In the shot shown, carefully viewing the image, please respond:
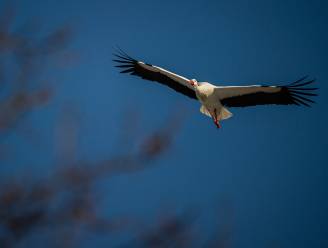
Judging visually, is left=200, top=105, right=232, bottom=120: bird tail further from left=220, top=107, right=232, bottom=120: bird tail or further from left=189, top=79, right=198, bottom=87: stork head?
left=189, top=79, right=198, bottom=87: stork head

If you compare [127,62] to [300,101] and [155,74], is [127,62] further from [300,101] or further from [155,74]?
[300,101]

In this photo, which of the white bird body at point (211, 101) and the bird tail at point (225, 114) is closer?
the white bird body at point (211, 101)

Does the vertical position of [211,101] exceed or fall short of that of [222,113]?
it exceeds it

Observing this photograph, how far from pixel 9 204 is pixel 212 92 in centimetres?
720

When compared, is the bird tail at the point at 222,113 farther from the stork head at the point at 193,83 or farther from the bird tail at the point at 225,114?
the stork head at the point at 193,83

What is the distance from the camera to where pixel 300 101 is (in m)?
8.13

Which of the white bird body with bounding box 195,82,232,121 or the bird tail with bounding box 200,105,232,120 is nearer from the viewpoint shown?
the white bird body with bounding box 195,82,232,121

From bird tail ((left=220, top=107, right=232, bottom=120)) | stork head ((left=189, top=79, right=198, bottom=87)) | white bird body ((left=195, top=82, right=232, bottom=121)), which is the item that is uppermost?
stork head ((left=189, top=79, right=198, bottom=87))

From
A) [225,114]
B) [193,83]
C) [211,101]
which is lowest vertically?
[225,114]

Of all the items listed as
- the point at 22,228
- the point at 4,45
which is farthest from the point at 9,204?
the point at 4,45

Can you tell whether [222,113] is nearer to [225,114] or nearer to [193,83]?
[225,114]

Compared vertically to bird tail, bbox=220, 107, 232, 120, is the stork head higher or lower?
higher

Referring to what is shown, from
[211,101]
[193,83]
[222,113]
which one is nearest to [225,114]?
[222,113]

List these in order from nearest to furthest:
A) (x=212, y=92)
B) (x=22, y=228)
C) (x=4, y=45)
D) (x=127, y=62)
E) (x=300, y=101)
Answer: (x=22, y=228) → (x=4, y=45) → (x=300, y=101) → (x=212, y=92) → (x=127, y=62)
